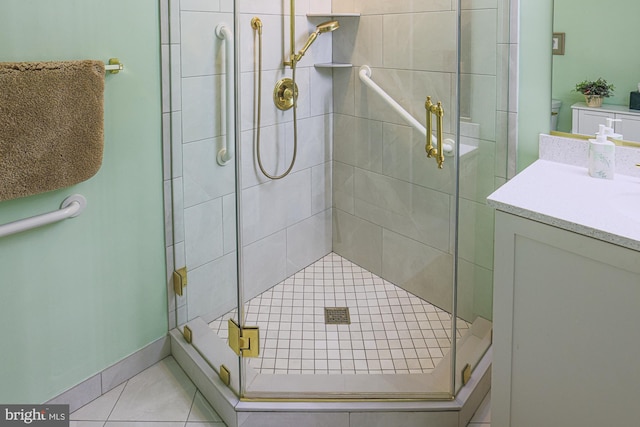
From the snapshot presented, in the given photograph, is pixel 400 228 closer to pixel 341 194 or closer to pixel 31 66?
pixel 341 194

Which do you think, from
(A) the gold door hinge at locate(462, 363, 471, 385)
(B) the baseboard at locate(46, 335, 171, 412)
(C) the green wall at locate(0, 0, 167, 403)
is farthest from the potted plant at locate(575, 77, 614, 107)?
(B) the baseboard at locate(46, 335, 171, 412)

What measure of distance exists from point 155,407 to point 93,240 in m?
0.67

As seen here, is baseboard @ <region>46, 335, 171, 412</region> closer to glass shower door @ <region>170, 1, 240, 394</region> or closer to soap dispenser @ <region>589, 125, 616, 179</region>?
glass shower door @ <region>170, 1, 240, 394</region>

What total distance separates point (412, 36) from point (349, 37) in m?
0.27

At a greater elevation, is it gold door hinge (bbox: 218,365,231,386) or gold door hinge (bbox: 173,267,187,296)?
gold door hinge (bbox: 173,267,187,296)

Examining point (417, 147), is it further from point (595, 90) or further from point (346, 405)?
point (346, 405)

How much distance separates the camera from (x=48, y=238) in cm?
176

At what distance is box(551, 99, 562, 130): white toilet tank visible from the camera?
6.10 ft

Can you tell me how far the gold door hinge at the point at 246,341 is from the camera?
5.86 feet

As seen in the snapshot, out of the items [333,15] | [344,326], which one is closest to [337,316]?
[344,326]

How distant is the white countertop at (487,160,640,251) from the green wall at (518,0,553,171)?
0.15 meters

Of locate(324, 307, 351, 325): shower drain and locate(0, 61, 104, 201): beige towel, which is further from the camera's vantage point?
locate(324, 307, 351, 325): shower drain

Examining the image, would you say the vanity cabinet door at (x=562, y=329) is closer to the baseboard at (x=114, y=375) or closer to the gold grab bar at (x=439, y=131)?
the gold grab bar at (x=439, y=131)

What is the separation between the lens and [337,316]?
2.01 meters
